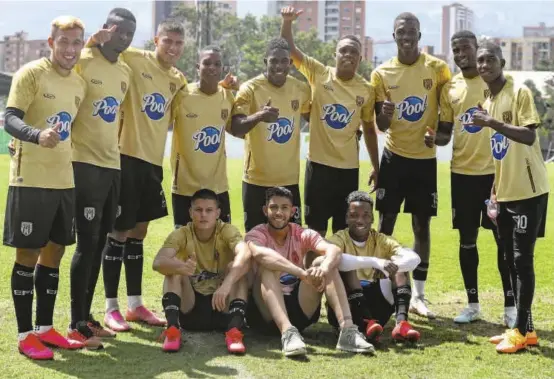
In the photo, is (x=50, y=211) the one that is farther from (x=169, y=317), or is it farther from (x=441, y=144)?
(x=441, y=144)

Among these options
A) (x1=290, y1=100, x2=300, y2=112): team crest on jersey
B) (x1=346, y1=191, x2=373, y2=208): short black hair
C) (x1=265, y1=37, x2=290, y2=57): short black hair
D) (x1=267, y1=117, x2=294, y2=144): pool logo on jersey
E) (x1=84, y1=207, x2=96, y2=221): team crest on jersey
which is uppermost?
(x1=265, y1=37, x2=290, y2=57): short black hair

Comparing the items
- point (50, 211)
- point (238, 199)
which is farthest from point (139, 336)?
point (238, 199)

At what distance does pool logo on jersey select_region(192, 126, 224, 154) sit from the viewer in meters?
6.80

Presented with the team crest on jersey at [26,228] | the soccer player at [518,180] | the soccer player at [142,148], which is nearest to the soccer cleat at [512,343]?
the soccer player at [518,180]

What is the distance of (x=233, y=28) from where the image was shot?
92375mm

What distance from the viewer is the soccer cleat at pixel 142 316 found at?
6.77 meters

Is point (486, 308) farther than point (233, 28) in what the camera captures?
No

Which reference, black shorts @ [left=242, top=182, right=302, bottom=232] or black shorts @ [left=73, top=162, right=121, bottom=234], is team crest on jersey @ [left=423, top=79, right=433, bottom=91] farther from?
black shorts @ [left=73, top=162, right=121, bottom=234]

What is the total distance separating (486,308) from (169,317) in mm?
3207

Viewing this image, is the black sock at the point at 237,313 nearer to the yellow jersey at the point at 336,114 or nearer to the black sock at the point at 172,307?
the black sock at the point at 172,307

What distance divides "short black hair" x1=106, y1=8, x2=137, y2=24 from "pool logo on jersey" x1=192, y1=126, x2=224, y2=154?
43.3 inches

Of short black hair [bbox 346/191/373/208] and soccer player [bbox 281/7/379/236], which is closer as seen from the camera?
short black hair [bbox 346/191/373/208]

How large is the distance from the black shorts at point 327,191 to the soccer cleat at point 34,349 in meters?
2.74

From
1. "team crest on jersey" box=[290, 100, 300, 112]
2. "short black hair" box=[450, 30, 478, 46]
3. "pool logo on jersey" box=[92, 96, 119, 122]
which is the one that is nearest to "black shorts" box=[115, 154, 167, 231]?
"pool logo on jersey" box=[92, 96, 119, 122]
